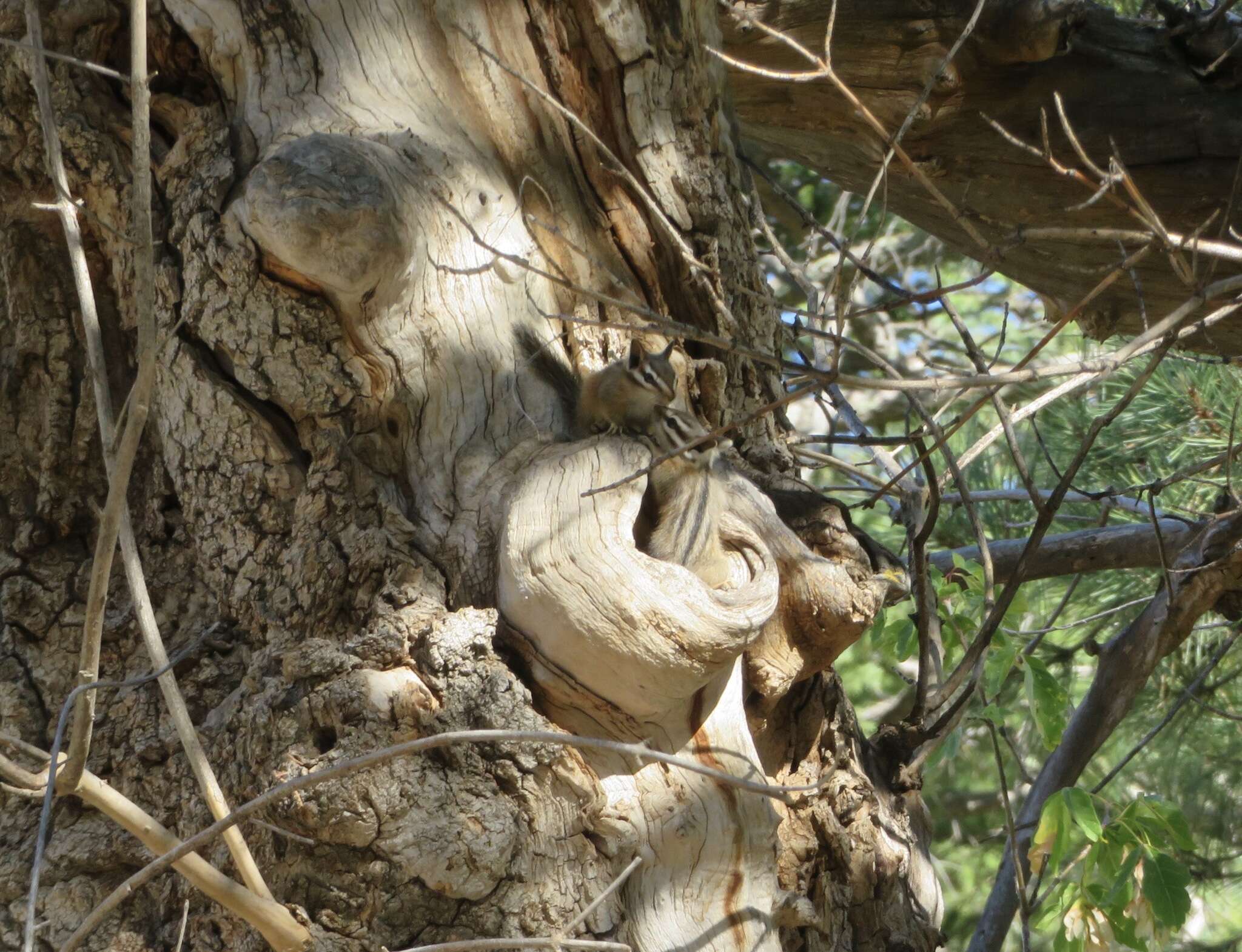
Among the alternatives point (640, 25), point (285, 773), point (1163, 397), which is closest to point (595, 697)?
point (285, 773)

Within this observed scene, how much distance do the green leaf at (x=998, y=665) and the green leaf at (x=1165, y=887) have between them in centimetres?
43

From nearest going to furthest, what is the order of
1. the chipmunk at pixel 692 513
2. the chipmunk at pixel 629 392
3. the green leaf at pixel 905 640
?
the chipmunk at pixel 692 513, the chipmunk at pixel 629 392, the green leaf at pixel 905 640

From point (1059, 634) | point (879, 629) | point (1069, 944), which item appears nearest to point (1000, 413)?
point (879, 629)

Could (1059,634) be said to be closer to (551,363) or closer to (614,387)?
(614,387)

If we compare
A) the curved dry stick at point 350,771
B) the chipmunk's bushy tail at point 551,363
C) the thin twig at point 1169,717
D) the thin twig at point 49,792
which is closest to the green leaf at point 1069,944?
the thin twig at point 1169,717

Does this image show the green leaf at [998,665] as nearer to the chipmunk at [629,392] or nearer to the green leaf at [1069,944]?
the green leaf at [1069,944]

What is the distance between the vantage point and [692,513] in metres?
1.69

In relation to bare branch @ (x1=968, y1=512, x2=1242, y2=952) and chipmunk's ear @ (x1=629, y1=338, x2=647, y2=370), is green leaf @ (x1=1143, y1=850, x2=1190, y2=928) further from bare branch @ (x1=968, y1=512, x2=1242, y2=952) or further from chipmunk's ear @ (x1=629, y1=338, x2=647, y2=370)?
chipmunk's ear @ (x1=629, y1=338, x2=647, y2=370)

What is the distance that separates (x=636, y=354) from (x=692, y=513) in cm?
53

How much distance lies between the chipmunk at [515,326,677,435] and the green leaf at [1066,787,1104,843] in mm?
924

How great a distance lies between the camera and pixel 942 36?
2498mm

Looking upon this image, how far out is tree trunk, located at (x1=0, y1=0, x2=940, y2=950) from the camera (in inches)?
58.0

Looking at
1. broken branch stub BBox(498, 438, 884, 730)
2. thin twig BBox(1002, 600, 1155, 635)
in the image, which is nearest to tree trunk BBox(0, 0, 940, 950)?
broken branch stub BBox(498, 438, 884, 730)

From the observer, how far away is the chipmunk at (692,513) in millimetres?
1661
